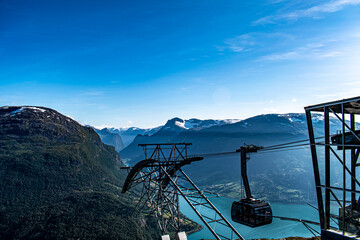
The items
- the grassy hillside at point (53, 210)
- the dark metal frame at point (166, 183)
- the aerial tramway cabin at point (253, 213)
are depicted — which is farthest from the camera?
the grassy hillside at point (53, 210)

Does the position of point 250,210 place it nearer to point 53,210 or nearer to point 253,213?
point 253,213

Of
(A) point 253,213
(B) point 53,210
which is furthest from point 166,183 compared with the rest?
(B) point 53,210

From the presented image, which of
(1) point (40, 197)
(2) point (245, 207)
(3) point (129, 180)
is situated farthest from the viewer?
(1) point (40, 197)

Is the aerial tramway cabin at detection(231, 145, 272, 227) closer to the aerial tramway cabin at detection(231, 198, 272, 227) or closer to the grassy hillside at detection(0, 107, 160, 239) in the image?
the aerial tramway cabin at detection(231, 198, 272, 227)

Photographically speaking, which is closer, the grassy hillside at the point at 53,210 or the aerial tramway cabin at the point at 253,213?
the aerial tramway cabin at the point at 253,213

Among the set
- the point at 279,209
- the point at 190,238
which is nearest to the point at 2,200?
the point at 190,238

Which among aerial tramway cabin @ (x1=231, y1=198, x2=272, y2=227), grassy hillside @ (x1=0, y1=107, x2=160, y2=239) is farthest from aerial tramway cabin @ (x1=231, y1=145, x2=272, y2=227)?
grassy hillside @ (x1=0, y1=107, x2=160, y2=239)

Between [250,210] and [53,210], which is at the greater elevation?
[250,210]

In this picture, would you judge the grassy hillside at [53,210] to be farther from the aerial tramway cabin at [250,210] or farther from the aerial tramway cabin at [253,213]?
the aerial tramway cabin at [250,210]

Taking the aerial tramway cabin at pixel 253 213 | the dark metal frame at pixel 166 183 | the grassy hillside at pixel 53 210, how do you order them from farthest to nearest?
the grassy hillside at pixel 53 210
the dark metal frame at pixel 166 183
the aerial tramway cabin at pixel 253 213

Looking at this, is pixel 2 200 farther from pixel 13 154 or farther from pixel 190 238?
pixel 190 238

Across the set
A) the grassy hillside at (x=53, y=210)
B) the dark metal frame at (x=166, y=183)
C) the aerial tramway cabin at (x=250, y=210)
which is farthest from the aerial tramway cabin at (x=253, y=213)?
the grassy hillside at (x=53, y=210)
